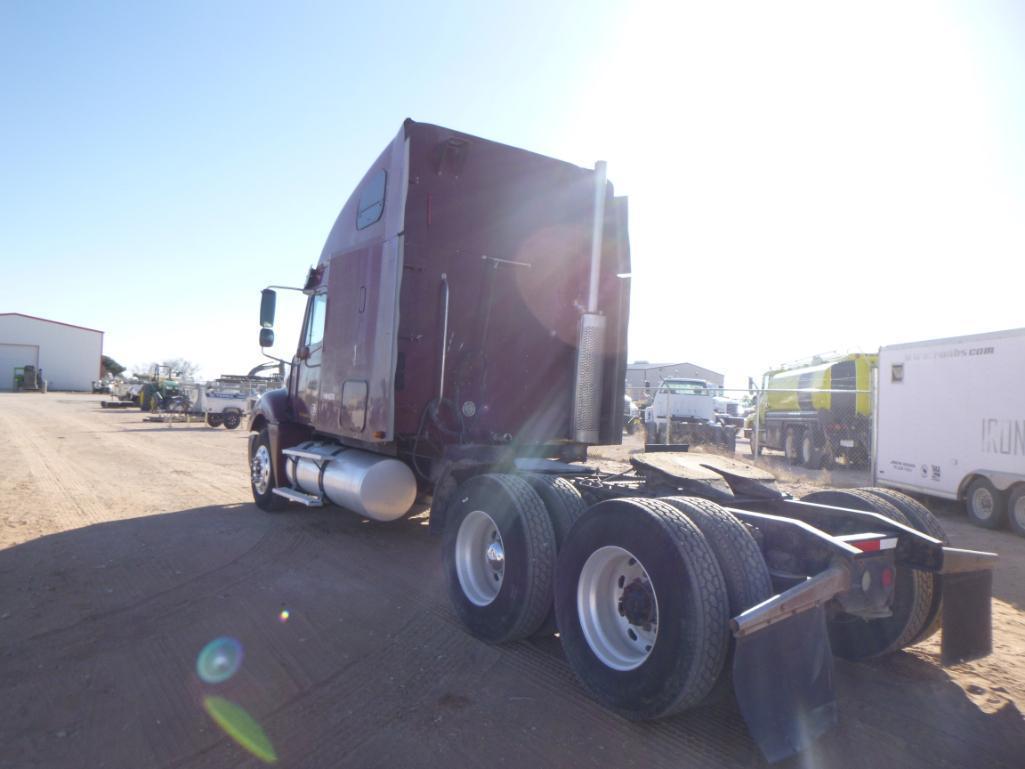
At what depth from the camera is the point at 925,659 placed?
403 cm

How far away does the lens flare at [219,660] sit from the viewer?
3689 mm

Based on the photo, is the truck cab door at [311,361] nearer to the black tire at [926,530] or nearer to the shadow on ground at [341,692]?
the shadow on ground at [341,692]

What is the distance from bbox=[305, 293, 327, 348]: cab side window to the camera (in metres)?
7.74

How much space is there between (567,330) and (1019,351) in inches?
236

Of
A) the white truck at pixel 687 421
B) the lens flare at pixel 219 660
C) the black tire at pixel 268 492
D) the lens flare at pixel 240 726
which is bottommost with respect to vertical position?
the lens flare at pixel 240 726

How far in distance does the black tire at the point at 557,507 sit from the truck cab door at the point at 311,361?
409cm

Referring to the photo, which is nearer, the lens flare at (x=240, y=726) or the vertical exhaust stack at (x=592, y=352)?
the lens flare at (x=240, y=726)

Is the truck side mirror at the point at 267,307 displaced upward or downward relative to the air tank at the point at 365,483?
upward

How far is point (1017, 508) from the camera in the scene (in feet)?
27.3

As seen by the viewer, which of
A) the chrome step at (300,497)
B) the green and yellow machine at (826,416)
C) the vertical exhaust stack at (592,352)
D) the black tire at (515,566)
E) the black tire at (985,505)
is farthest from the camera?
the green and yellow machine at (826,416)

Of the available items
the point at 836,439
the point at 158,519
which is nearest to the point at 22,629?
the point at 158,519

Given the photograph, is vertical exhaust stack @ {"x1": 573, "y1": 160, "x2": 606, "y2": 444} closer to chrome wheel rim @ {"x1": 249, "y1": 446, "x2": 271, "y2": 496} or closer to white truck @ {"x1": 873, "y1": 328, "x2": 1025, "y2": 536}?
chrome wheel rim @ {"x1": 249, "y1": 446, "x2": 271, "y2": 496}

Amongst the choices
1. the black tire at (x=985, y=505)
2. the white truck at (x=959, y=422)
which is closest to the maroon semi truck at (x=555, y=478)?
the white truck at (x=959, y=422)

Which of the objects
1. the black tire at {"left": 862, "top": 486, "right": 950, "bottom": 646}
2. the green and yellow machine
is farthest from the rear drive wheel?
the green and yellow machine
